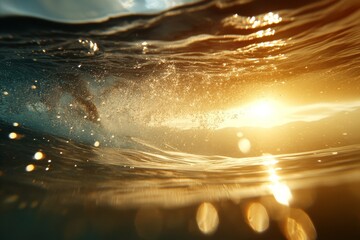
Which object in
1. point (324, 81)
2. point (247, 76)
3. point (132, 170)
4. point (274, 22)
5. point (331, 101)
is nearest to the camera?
point (274, 22)

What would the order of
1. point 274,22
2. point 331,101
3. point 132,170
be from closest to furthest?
point 274,22 → point 331,101 → point 132,170

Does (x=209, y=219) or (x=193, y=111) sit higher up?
(x=193, y=111)

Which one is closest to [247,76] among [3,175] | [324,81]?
[324,81]

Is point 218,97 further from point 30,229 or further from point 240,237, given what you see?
point 30,229

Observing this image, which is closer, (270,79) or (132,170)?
(270,79)

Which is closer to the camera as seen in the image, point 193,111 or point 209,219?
point 193,111

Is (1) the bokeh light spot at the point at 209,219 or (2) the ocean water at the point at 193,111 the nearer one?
(2) the ocean water at the point at 193,111

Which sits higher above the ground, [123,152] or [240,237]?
[123,152]

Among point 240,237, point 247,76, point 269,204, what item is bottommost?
point 240,237
